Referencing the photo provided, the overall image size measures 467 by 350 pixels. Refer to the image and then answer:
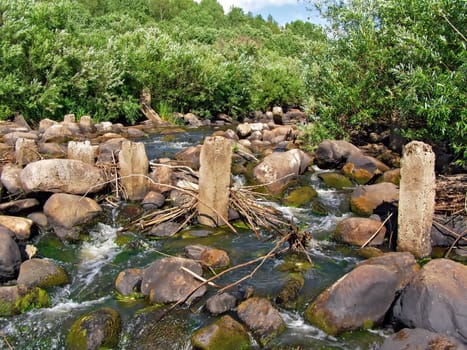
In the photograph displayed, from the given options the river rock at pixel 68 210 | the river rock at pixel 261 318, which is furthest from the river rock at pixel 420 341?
the river rock at pixel 68 210

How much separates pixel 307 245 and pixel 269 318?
2.32 m

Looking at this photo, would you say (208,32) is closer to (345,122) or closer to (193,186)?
(345,122)

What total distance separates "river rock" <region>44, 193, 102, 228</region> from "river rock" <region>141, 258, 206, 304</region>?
225 cm

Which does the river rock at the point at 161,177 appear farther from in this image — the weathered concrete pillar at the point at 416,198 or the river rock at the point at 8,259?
the weathered concrete pillar at the point at 416,198

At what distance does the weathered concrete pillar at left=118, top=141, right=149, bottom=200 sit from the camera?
8766 mm

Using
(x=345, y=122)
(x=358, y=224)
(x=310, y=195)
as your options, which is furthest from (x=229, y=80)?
(x=358, y=224)

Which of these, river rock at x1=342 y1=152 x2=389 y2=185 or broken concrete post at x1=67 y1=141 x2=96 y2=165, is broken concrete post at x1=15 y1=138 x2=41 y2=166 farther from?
river rock at x1=342 y1=152 x2=389 y2=185

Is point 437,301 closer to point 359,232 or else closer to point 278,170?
point 359,232

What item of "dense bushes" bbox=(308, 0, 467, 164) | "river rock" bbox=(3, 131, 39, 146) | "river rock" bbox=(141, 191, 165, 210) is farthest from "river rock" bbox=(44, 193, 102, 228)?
"dense bushes" bbox=(308, 0, 467, 164)

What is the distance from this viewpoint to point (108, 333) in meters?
5.07

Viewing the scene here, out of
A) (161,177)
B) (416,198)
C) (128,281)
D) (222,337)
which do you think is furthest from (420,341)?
(161,177)

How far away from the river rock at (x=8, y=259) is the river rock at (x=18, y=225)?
1.09 metres

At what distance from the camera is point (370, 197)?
28.9 feet

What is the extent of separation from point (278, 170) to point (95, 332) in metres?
6.06
